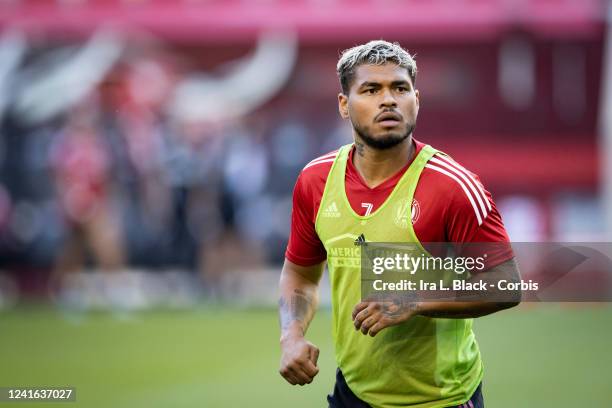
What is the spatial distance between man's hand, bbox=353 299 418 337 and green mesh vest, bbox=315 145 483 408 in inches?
14.4

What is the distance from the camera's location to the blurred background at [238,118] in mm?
17422

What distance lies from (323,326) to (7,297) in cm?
668

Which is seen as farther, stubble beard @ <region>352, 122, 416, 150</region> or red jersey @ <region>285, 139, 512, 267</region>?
stubble beard @ <region>352, 122, 416, 150</region>

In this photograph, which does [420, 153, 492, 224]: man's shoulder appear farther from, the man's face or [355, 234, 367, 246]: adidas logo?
[355, 234, 367, 246]: adidas logo

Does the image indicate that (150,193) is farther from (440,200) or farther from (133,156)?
(440,200)

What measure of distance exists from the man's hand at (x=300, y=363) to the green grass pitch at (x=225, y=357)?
3977mm

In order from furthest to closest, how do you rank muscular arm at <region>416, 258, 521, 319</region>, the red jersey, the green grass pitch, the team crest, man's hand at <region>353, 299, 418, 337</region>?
1. the green grass pitch
2. the team crest
3. the red jersey
4. muscular arm at <region>416, 258, 521, 319</region>
5. man's hand at <region>353, 299, 418, 337</region>

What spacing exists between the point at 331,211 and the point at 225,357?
22.9ft

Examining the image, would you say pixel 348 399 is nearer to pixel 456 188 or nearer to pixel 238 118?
pixel 456 188

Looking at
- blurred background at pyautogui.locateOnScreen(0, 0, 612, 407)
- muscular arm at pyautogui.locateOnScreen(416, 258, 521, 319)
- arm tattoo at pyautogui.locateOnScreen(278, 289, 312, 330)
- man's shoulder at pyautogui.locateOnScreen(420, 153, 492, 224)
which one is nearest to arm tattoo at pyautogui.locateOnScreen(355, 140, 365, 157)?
man's shoulder at pyautogui.locateOnScreen(420, 153, 492, 224)

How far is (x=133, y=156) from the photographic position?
17.5 meters

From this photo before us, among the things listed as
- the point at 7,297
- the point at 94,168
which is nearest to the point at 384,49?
the point at 94,168

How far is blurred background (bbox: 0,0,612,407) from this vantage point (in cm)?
1742

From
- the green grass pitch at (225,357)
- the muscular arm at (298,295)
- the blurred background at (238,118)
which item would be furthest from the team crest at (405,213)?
the blurred background at (238,118)
